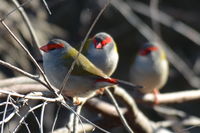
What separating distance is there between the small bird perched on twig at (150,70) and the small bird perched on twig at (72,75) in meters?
3.18

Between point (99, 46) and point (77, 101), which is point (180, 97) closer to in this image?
point (99, 46)

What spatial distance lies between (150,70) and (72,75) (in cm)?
347

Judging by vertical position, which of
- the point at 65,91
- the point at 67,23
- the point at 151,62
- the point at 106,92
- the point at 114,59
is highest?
the point at 67,23

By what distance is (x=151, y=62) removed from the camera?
750cm

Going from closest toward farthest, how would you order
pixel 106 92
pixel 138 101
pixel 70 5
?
pixel 106 92 → pixel 138 101 → pixel 70 5

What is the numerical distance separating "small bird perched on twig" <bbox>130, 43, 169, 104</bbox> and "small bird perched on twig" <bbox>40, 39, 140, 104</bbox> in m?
3.18

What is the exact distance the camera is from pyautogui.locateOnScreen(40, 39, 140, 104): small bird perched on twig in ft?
13.3

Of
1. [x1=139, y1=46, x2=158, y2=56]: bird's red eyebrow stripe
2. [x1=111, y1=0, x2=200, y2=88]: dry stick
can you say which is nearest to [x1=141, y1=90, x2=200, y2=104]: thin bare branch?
[x1=111, y1=0, x2=200, y2=88]: dry stick

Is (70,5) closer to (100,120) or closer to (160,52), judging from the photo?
(160,52)

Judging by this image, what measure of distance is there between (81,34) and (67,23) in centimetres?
70

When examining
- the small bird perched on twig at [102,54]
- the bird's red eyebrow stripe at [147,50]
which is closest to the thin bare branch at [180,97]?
the small bird perched on twig at [102,54]

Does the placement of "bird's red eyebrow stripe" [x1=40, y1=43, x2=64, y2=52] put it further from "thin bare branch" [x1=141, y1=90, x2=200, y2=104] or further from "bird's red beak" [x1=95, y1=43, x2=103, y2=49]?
"thin bare branch" [x1=141, y1=90, x2=200, y2=104]

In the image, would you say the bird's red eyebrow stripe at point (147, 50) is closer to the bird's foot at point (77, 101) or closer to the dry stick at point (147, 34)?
the dry stick at point (147, 34)

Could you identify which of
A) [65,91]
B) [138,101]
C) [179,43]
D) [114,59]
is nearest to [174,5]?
[179,43]
